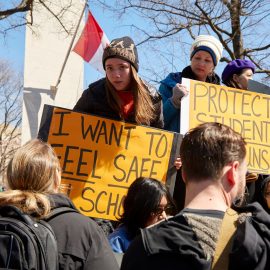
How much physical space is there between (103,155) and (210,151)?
204 cm

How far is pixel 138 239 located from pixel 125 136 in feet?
7.07

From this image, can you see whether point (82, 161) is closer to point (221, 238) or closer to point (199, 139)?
point (199, 139)

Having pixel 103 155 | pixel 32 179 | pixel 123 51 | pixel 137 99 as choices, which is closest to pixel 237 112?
pixel 137 99

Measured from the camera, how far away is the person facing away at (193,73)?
13.9ft

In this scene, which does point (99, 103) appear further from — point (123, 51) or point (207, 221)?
point (207, 221)

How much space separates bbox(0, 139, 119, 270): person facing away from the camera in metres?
2.07

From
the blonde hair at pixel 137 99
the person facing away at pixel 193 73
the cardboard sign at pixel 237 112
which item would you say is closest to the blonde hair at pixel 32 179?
the blonde hair at pixel 137 99

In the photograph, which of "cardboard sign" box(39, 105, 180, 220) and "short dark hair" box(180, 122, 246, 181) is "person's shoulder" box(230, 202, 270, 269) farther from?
"cardboard sign" box(39, 105, 180, 220)

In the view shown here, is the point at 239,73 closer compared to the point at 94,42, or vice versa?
the point at 239,73

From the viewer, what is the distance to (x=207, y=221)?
1.68 m

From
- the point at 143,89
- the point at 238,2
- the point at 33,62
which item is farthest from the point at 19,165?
the point at 33,62

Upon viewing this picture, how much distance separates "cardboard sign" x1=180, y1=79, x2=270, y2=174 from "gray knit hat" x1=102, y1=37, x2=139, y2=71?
52 cm

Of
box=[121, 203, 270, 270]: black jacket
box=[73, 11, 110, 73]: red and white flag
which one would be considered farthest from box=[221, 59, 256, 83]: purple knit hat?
box=[73, 11, 110, 73]: red and white flag

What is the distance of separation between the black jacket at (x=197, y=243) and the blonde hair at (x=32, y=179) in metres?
0.57
